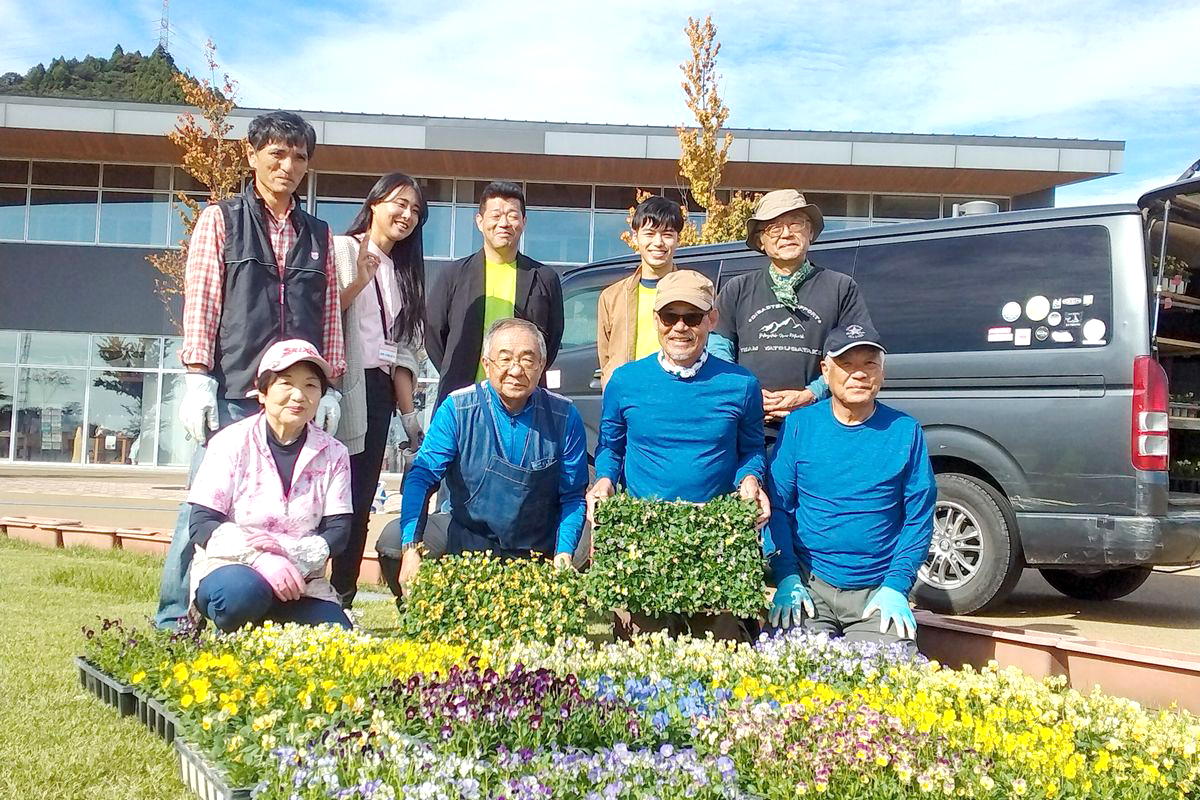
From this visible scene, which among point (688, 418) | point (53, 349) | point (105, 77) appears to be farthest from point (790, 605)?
point (105, 77)

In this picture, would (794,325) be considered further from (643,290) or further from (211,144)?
(211,144)

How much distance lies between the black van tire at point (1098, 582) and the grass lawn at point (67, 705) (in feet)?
15.4

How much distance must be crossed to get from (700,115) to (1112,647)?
11397mm

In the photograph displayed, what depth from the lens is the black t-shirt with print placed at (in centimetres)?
446

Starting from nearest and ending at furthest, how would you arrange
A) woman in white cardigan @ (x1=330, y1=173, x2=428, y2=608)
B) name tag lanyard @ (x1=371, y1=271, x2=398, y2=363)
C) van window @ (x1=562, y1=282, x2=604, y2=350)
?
woman in white cardigan @ (x1=330, y1=173, x2=428, y2=608), name tag lanyard @ (x1=371, y1=271, x2=398, y2=363), van window @ (x1=562, y1=282, x2=604, y2=350)

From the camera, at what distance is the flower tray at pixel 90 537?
8.19 metres

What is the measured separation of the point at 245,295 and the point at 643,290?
193cm

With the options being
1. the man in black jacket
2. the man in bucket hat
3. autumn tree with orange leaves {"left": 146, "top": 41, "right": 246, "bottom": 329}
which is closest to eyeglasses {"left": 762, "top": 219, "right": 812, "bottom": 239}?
the man in bucket hat

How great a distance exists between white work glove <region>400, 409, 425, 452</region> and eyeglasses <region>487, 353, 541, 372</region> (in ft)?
3.51

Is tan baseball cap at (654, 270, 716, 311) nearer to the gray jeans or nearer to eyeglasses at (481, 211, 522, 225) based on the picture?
eyeglasses at (481, 211, 522, 225)

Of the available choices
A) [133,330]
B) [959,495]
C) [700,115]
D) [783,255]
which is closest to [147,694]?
[783,255]

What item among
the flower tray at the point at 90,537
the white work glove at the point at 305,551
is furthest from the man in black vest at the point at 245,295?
the flower tray at the point at 90,537

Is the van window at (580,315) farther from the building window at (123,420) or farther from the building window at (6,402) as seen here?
the building window at (6,402)

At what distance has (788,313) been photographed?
4500mm
